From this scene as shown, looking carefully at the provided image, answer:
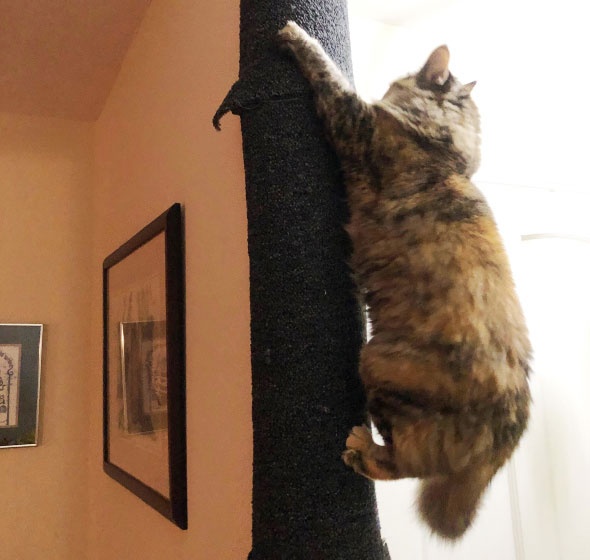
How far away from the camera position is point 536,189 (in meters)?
1.09

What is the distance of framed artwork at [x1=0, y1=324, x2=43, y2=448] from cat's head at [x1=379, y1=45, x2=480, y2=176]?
170 cm

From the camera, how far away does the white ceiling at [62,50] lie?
1.38 metres

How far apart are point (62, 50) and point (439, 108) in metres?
1.36

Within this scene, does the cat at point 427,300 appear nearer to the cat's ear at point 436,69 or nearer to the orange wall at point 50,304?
the cat's ear at point 436,69

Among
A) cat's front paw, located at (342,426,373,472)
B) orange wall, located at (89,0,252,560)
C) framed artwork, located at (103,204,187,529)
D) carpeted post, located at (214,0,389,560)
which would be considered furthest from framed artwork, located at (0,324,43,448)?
cat's front paw, located at (342,426,373,472)

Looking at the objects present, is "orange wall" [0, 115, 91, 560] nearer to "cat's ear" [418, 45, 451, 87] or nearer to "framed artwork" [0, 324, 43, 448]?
"framed artwork" [0, 324, 43, 448]

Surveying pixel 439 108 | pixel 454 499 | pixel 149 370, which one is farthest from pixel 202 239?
pixel 454 499

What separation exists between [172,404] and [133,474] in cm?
38

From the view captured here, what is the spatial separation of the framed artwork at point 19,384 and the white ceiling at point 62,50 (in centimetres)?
85

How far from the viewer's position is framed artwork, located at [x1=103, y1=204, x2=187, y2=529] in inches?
40.6

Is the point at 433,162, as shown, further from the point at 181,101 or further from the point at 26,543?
the point at 26,543

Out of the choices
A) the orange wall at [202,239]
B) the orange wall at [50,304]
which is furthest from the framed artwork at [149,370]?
the orange wall at [50,304]

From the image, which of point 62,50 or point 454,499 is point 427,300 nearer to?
point 454,499

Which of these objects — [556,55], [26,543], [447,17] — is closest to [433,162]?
[447,17]
